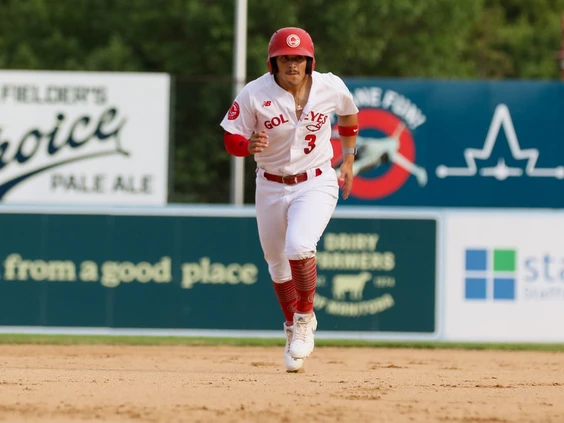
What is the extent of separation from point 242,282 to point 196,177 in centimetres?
263

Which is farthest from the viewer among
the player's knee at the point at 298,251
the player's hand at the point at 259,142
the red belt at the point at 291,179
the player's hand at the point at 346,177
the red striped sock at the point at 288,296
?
the red striped sock at the point at 288,296

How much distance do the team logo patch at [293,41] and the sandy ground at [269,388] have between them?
Result: 6.95 feet

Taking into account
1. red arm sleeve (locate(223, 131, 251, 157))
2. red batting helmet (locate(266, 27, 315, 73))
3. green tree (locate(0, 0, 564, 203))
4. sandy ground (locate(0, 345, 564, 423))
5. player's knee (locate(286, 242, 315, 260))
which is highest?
green tree (locate(0, 0, 564, 203))

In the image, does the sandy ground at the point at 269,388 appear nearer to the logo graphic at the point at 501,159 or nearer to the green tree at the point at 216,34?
the logo graphic at the point at 501,159

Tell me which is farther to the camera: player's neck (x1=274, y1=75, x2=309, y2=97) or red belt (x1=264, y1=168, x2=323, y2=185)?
red belt (x1=264, y1=168, x2=323, y2=185)

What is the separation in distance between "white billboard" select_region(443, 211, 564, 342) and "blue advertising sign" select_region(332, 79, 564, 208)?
4.76 feet

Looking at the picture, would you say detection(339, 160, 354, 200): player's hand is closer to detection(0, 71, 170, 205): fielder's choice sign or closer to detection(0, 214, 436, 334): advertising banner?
detection(0, 214, 436, 334): advertising banner

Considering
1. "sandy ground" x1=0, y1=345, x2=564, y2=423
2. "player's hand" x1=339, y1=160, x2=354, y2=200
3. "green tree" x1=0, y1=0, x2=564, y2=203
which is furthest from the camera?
"green tree" x1=0, y1=0, x2=564, y2=203

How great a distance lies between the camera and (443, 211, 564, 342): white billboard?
1357cm

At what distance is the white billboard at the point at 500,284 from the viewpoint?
13570 mm

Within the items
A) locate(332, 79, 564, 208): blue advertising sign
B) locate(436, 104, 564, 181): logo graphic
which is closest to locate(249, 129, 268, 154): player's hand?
locate(332, 79, 564, 208): blue advertising sign

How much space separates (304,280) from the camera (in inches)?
350

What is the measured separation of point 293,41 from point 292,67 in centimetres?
18

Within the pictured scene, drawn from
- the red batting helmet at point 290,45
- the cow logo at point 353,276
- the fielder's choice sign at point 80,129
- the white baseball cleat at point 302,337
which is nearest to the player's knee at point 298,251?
the white baseball cleat at point 302,337
